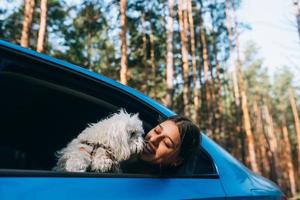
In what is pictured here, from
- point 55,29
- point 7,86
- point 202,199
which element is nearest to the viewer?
point 202,199

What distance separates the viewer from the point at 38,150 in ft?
9.45

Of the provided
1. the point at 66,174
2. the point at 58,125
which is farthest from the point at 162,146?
the point at 58,125

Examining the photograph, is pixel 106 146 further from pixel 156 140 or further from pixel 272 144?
pixel 272 144

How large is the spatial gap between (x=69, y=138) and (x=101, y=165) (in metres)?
0.96

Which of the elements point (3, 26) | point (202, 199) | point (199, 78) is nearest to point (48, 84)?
point (202, 199)

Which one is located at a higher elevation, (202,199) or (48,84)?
(48,84)

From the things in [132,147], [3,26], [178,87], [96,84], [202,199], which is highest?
[3,26]

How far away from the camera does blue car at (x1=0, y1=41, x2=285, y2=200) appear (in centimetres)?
155

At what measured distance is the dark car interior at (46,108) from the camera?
205 centimetres

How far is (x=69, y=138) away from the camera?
2.70 meters

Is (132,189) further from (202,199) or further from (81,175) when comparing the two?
(202,199)

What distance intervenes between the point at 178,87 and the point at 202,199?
30670 mm

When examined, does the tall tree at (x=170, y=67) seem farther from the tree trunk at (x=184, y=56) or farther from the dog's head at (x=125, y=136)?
the dog's head at (x=125, y=136)

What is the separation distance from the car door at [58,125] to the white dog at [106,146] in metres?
0.09
